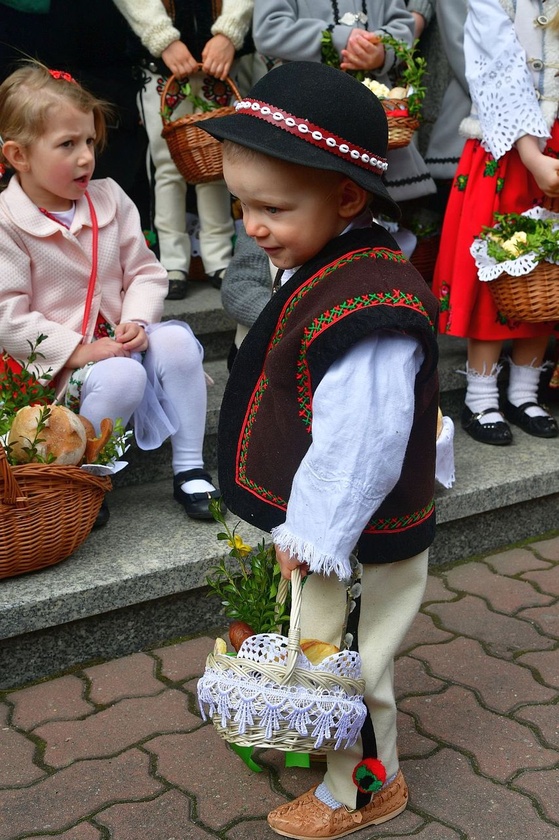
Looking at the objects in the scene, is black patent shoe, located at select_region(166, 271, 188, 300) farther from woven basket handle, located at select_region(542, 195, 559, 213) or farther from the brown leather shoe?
the brown leather shoe

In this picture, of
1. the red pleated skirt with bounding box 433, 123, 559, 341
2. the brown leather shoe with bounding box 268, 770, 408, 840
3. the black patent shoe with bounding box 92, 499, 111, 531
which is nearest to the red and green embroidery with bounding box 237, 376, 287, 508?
the brown leather shoe with bounding box 268, 770, 408, 840

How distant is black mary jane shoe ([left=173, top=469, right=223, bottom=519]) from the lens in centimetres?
347

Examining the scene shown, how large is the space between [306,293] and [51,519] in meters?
1.27

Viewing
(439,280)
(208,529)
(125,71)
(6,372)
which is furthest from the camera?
(125,71)

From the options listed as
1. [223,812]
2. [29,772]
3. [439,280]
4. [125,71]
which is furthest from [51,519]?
[125,71]

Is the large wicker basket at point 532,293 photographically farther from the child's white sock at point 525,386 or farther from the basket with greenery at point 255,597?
the basket with greenery at point 255,597

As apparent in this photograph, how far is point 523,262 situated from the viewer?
12.4 ft

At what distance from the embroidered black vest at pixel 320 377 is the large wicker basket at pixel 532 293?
70.3 inches

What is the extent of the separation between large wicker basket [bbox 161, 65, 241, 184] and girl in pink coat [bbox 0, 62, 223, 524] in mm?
733

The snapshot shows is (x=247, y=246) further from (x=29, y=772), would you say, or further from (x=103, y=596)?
(x=29, y=772)

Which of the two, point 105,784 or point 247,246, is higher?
point 247,246

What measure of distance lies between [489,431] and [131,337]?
1.64 m

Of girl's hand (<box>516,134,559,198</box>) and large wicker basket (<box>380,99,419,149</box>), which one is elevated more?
large wicker basket (<box>380,99,419,149</box>)

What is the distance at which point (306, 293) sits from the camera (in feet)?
6.87
